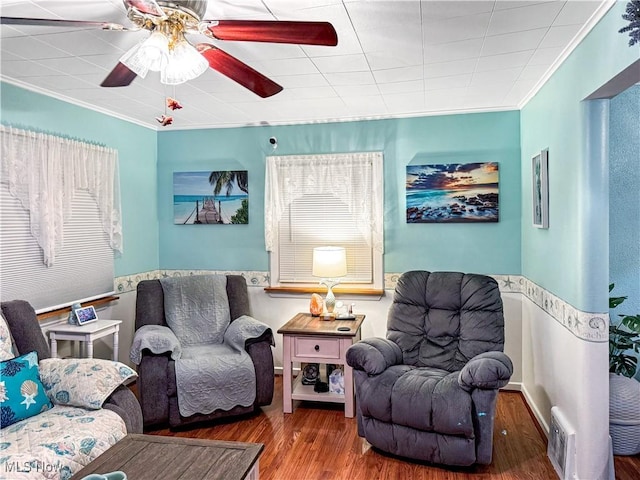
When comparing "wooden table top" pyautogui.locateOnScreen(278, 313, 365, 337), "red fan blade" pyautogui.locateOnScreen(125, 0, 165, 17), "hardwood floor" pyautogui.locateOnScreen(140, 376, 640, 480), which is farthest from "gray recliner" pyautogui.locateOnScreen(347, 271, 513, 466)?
"red fan blade" pyautogui.locateOnScreen(125, 0, 165, 17)

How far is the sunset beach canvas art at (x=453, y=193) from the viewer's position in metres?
3.91

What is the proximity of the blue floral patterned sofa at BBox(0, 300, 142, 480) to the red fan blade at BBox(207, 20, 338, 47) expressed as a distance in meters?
1.93

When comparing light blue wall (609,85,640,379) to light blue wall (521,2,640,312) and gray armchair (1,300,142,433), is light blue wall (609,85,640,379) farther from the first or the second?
gray armchair (1,300,142,433)

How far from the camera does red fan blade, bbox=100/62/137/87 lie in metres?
1.97

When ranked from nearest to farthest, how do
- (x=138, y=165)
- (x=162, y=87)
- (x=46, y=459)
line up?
1. (x=46, y=459)
2. (x=162, y=87)
3. (x=138, y=165)

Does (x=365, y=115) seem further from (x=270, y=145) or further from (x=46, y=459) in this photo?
(x=46, y=459)

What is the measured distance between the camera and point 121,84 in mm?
2139

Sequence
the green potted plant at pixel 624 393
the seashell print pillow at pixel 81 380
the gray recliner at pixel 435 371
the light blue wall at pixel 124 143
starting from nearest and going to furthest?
1. the seashell print pillow at pixel 81 380
2. the gray recliner at pixel 435 371
3. the green potted plant at pixel 624 393
4. the light blue wall at pixel 124 143

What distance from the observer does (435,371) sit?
10.0 feet

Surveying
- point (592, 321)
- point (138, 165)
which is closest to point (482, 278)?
point (592, 321)

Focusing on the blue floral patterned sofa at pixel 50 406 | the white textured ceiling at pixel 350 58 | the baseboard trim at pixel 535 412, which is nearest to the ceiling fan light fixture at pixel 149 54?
the white textured ceiling at pixel 350 58

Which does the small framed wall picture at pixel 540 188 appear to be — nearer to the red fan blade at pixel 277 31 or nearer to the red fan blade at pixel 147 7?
the red fan blade at pixel 277 31

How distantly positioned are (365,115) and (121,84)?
2.39m

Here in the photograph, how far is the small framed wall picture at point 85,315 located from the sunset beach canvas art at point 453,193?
8.80 feet
